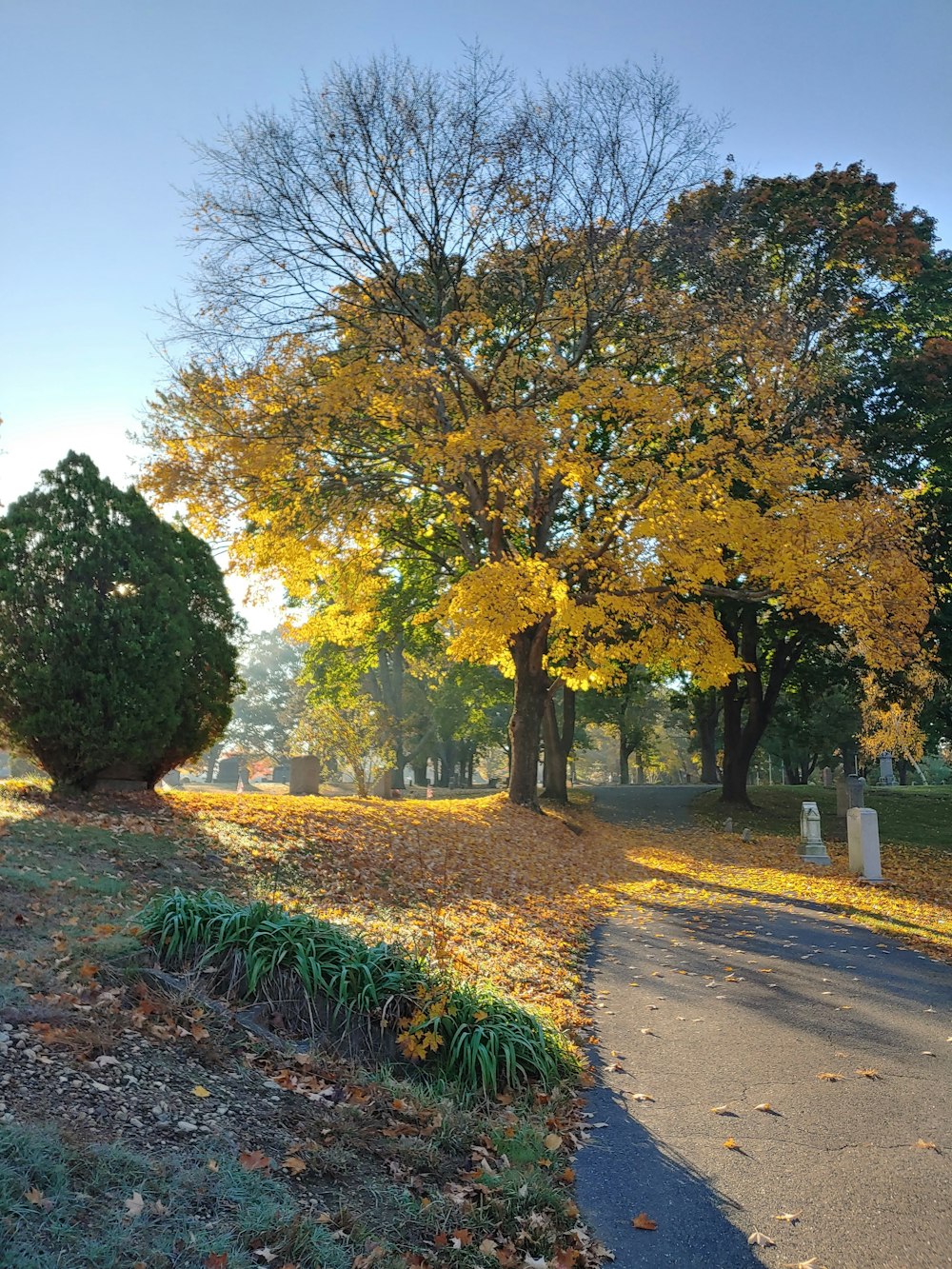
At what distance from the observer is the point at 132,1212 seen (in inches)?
121

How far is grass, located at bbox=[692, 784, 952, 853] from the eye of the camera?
2473 cm

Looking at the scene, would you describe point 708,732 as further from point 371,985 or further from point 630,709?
point 371,985

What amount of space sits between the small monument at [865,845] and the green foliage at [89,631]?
1077 cm

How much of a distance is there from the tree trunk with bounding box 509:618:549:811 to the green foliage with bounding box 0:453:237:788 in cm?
919

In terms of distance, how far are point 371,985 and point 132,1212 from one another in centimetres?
240

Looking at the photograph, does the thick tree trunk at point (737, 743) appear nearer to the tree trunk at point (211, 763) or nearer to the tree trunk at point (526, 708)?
the tree trunk at point (526, 708)

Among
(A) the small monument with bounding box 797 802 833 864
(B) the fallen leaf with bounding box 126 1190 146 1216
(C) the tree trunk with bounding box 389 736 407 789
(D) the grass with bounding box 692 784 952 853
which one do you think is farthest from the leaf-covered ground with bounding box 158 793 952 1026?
(C) the tree trunk with bounding box 389 736 407 789

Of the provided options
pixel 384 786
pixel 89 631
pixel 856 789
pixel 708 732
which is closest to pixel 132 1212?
pixel 89 631

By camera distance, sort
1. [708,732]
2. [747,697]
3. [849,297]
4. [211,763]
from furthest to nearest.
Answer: [211,763] → [708,732] → [747,697] → [849,297]

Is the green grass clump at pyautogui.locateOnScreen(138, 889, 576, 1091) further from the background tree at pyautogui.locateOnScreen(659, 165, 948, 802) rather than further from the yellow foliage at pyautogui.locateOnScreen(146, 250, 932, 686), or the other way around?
the background tree at pyautogui.locateOnScreen(659, 165, 948, 802)

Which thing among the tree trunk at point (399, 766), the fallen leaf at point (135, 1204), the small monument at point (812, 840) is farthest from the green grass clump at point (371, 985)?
the tree trunk at point (399, 766)

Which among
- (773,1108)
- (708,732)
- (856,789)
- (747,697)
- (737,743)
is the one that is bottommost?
(773,1108)

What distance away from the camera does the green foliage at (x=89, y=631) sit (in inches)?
415

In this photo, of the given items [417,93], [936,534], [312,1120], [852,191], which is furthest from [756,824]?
[312,1120]
